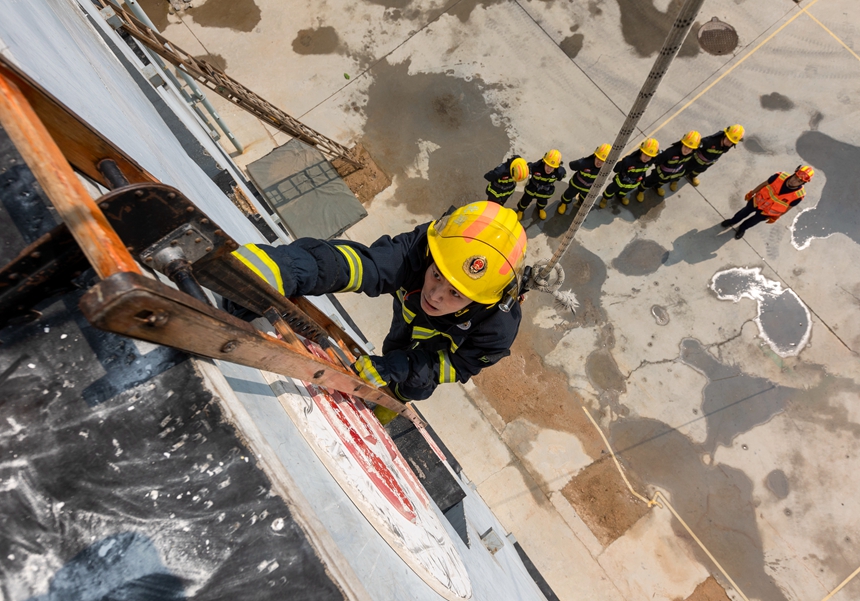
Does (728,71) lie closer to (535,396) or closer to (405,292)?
(535,396)

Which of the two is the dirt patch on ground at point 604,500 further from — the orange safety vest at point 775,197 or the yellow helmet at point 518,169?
the orange safety vest at point 775,197

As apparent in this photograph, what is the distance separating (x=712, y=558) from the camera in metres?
5.77

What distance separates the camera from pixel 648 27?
8078 millimetres

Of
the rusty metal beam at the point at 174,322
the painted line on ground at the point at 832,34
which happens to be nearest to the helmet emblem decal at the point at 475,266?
the rusty metal beam at the point at 174,322

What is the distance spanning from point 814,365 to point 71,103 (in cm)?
881

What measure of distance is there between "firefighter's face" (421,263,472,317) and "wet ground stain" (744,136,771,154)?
726cm

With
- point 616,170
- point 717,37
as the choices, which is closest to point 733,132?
point 616,170

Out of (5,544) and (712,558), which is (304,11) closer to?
(5,544)

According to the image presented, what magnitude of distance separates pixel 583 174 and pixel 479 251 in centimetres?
430

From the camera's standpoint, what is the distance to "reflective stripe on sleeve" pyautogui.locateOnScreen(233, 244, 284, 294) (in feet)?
6.59

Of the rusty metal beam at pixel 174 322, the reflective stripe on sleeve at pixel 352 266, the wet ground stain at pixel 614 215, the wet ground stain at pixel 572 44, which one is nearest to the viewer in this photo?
the rusty metal beam at pixel 174 322

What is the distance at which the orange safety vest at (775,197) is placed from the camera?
20.6 ft

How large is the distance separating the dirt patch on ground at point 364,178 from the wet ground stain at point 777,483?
7.02 m

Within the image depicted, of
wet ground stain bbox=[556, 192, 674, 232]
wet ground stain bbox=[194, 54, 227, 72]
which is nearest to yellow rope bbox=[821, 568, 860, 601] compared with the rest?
wet ground stain bbox=[556, 192, 674, 232]
